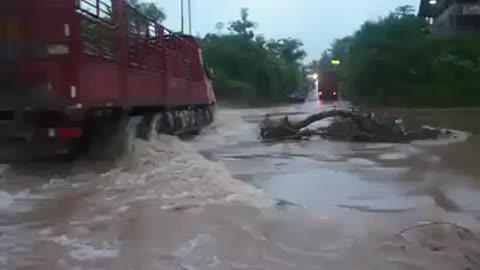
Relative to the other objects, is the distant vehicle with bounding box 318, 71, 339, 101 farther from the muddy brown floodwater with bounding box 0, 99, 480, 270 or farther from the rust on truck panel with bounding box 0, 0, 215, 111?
the rust on truck panel with bounding box 0, 0, 215, 111

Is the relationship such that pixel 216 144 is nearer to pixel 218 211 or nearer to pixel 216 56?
pixel 218 211

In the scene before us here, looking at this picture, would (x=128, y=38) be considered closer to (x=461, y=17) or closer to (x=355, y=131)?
(x=355, y=131)

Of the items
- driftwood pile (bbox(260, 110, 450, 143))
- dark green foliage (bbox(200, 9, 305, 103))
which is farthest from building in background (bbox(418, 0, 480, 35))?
driftwood pile (bbox(260, 110, 450, 143))

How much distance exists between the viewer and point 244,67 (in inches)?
2817

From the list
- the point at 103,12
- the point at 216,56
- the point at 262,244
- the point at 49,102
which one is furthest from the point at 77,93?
the point at 216,56

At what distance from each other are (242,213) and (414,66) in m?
48.1

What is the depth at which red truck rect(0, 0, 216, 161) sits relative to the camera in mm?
A: 10523

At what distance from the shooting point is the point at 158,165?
42.7 ft

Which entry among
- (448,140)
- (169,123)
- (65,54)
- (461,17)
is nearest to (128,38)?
(65,54)

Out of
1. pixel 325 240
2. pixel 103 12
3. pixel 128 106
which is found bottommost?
pixel 325 240

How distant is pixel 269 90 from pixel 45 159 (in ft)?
204

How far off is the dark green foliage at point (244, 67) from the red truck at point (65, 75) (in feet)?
169

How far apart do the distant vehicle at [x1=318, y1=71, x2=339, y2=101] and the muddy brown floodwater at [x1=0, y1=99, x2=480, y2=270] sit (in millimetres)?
54206

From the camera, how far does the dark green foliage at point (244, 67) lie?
66.2 metres
